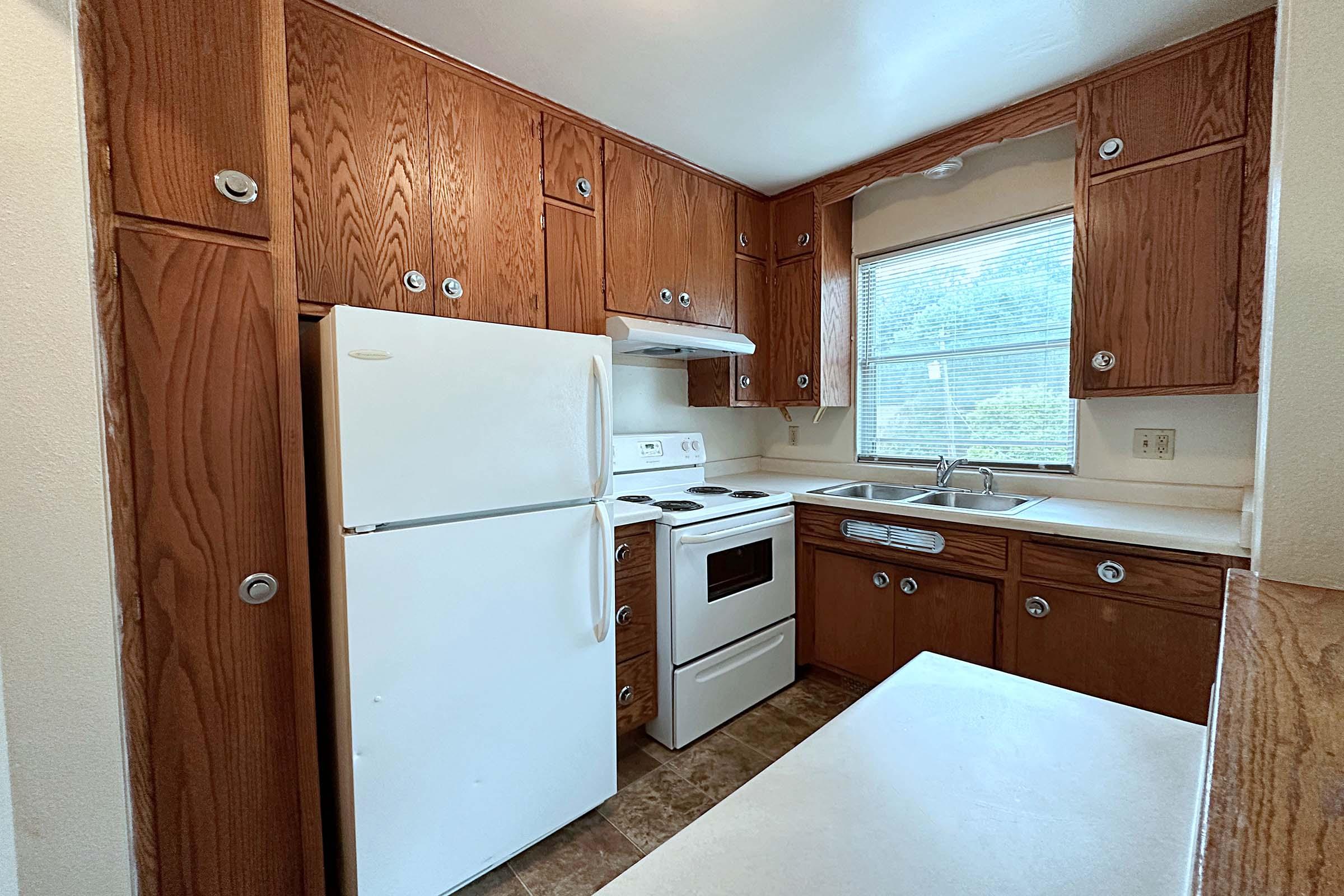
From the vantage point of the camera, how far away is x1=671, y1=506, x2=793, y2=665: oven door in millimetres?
2045

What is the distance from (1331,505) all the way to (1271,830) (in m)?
0.59

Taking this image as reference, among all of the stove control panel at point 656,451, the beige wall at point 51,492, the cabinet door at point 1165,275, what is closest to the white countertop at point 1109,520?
the cabinet door at point 1165,275

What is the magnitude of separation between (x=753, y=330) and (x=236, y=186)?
87.6 inches

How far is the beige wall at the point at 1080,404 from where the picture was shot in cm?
193

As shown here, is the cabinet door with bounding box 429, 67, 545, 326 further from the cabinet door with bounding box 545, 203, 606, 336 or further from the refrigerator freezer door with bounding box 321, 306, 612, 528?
the refrigerator freezer door with bounding box 321, 306, 612, 528

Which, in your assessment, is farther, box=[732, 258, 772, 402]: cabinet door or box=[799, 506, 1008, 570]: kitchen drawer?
box=[732, 258, 772, 402]: cabinet door

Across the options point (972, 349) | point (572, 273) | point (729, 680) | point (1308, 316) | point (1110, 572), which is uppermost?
point (572, 273)

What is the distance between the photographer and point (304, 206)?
1.50 metres

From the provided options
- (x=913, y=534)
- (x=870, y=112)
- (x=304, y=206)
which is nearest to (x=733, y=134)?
(x=870, y=112)

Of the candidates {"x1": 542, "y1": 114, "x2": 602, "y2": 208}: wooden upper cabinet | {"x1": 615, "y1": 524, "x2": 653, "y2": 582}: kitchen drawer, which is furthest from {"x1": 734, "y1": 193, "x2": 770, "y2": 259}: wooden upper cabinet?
{"x1": 615, "y1": 524, "x2": 653, "y2": 582}: kitchen drawer

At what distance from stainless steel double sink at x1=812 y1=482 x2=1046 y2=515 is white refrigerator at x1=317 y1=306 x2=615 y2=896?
51.2 inches

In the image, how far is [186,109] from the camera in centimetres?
114

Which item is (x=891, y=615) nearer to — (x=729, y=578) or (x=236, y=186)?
(x=729, y=578)

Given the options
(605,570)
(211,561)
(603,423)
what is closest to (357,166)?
(603,423)
